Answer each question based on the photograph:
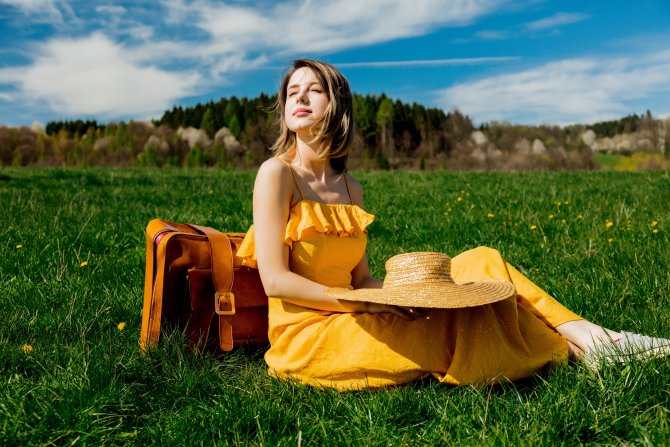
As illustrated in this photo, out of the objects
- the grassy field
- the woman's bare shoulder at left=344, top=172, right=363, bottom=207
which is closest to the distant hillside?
the grassy field

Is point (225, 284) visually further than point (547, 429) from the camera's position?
Yes

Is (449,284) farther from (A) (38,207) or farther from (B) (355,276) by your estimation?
(A) (38,207)

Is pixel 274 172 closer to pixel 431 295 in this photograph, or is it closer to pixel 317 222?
pixel 317 222

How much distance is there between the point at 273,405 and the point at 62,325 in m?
1.61

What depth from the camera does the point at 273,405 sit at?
2488 mm

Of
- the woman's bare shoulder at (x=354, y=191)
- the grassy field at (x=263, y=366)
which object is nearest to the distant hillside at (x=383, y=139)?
the grassy field at (x=263, y=366)

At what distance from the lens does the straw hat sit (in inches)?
94.9

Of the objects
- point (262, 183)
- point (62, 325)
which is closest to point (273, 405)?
point (262, 183)

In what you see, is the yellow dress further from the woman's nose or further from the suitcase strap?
the woman's nose

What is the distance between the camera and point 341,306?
9.20 feet

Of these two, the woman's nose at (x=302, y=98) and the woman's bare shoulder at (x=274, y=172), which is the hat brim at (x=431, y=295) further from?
the woman's nose at (x=302, y=98)

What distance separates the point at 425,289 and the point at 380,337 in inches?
13.2

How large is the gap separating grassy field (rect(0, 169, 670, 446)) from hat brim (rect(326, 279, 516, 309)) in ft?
1.30

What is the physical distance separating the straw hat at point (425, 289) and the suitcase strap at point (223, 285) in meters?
0.72
